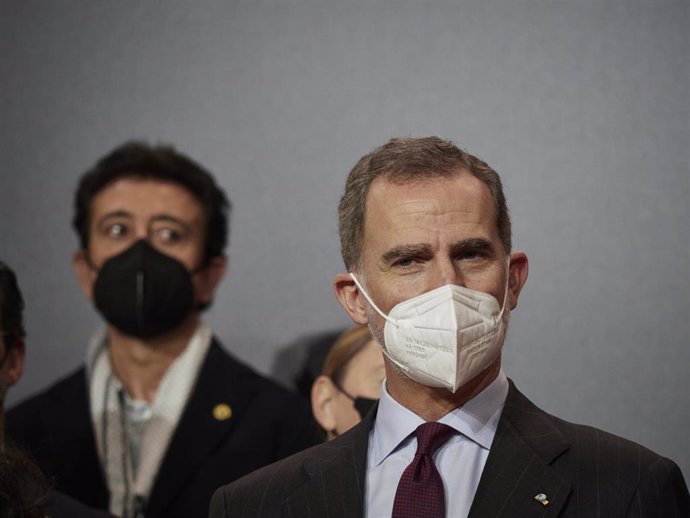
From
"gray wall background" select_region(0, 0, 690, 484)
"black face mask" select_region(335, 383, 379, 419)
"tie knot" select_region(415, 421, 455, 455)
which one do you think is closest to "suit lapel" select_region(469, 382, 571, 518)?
"tie knot" select_region(415, 421, 455, 455)

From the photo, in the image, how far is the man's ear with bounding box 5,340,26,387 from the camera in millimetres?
3279

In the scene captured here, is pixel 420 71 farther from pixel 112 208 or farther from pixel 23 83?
pixel 23 83

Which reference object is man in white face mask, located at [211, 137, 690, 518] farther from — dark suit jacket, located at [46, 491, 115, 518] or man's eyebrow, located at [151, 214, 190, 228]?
man's eyebrow, located at [151, 214, 190, 228]

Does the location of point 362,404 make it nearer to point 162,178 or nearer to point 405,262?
point 405,262

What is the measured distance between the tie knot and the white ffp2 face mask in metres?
0.08

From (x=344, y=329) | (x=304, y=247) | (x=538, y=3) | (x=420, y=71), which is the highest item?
(x=538, y=3)

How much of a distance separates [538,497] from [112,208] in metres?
2.23

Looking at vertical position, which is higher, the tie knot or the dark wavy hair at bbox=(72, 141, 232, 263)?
the dark wavy hair at bbox=(72, 141, 232, 263)

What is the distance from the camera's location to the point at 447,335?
2.25m

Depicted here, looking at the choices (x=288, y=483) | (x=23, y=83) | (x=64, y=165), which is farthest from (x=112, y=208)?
(x=288, y=483)

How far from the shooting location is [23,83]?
4473 millimetres

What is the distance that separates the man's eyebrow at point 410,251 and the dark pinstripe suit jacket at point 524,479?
13.9 inches

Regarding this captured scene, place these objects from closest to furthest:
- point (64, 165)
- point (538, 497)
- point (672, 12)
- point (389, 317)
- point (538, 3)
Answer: point (538, 497) < point (389, 317) < point (672, 12) < point (538, 3) < point (64, 165)

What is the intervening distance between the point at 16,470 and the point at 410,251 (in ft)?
3.49
